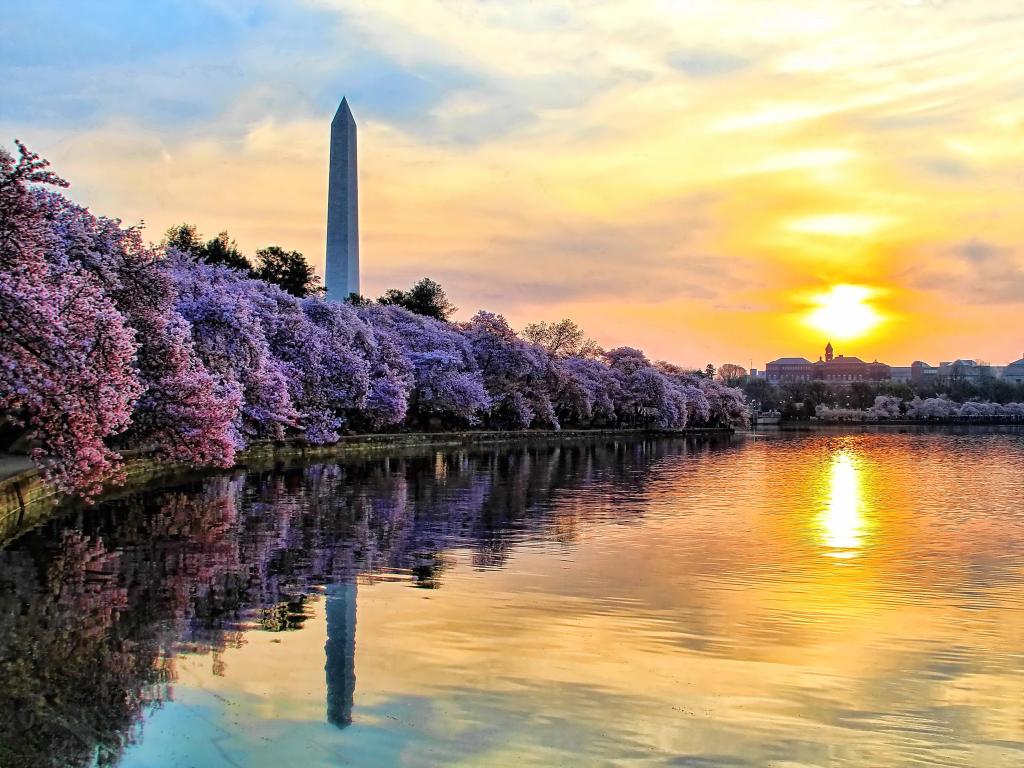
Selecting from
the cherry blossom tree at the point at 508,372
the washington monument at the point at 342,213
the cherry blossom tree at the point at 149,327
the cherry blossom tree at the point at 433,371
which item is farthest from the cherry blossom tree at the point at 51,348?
the cherry blossom tree at the point at 508,372

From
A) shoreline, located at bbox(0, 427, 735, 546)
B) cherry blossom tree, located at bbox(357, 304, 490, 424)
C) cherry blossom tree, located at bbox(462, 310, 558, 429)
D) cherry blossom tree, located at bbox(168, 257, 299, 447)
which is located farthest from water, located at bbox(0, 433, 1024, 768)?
cherry blossom tree, located at bbox(462, 310, 558, 429)

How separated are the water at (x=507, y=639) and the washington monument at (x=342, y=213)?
4884cm

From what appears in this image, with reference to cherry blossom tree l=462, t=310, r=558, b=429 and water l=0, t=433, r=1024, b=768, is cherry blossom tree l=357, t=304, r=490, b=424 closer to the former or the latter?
cherry blossom tree l=462, t=310, r=558, b=429

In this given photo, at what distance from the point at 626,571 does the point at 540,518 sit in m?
9.24

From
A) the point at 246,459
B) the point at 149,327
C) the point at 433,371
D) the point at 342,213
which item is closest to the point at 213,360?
the point at 246,459

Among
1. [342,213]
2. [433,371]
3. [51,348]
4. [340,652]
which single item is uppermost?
[342,213]

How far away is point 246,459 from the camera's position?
4628 centimetres

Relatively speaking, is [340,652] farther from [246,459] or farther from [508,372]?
[508,372]

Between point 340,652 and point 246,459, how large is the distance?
34.6m

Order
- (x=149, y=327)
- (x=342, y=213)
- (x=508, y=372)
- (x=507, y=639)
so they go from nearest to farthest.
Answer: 1. (x=507, y=639)
2. (x=149, y=327)
3. (x=342, y=213)
4. (x=508, y=372)

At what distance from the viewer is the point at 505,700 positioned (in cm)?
1099

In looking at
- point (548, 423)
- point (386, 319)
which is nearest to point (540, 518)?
point (386, 319)

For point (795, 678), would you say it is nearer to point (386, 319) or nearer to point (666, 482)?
point (666, 482)

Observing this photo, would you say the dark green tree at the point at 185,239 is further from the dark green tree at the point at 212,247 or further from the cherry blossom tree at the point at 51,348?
the cherry blossom tree at the point at 51,348
